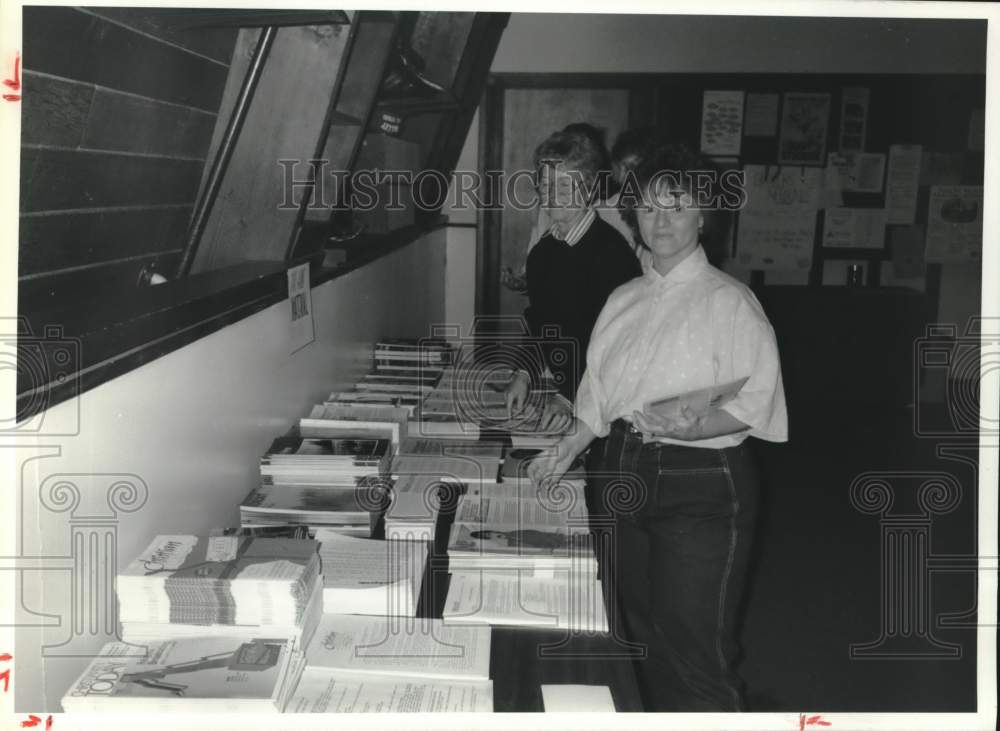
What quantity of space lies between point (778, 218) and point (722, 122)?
0.65 m

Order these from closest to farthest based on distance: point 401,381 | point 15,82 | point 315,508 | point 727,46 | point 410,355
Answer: point 15,82 < point 315,508 < point 401,381 < point 410,355 < point 727,46

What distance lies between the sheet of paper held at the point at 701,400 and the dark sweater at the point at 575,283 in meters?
0.60

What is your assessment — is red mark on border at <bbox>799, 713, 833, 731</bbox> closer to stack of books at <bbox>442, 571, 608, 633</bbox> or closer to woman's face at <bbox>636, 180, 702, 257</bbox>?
stack of books at <bbox>442, 571, 608, 633</bbox>

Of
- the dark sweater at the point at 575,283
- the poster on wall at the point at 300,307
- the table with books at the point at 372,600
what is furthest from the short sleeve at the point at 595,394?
the poster on wall at the point at 300,307

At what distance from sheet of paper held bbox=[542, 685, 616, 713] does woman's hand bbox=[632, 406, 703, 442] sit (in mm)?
546

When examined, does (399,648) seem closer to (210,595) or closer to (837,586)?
(210,595)

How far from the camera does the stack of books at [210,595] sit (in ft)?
3.64

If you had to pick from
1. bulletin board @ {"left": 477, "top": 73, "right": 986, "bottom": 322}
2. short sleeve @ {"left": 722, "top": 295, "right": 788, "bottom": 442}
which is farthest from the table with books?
bulletin board @ {"left": 477, "top": 73, "right": 986, "bottom": 322}

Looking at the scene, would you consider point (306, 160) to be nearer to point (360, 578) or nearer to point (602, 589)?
point (360, 578)

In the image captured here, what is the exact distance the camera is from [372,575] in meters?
1.38

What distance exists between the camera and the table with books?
108cm

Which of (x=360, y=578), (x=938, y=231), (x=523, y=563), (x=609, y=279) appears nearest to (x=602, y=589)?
(x=523, y=563)

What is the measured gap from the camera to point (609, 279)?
88.3 inches

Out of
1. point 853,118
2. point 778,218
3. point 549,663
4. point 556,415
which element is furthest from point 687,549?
point 853,118
